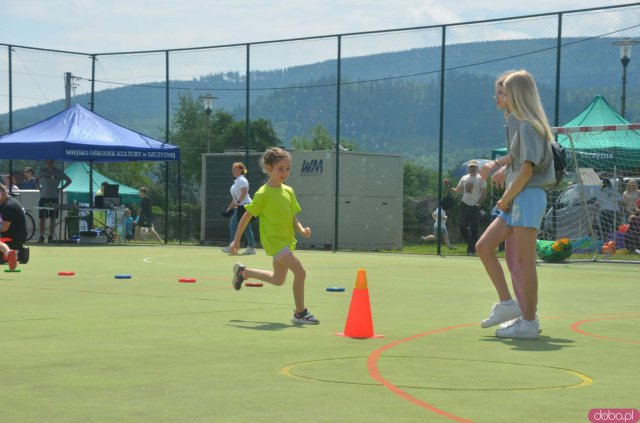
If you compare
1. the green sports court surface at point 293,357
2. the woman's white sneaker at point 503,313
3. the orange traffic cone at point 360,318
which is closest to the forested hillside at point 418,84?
the green sports court surface at point 293,357

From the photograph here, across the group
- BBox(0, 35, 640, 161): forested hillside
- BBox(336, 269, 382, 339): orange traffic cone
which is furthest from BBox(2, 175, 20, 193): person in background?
BBox(336, 269, 382, 339): orange traffic cone

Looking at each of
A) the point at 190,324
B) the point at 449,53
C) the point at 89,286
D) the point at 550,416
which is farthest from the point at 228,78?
the point at 550,416

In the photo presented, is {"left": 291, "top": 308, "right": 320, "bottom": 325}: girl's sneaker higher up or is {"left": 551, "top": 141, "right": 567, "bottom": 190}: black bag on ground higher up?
{"left": 551, "top": 141, "right": 567, "bottom": 190}: black bag on ground

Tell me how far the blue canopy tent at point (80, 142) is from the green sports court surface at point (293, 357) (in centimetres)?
1255

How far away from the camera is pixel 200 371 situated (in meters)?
6.66

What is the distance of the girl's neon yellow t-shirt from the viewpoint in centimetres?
981

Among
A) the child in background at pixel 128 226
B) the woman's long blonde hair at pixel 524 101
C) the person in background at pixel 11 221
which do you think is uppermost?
the woman's long blonde hair at pixel 524 101

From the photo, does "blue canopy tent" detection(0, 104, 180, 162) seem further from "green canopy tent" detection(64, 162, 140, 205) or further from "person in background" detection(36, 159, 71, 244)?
"green canopy tent" detection(64, 162, 140, 205)

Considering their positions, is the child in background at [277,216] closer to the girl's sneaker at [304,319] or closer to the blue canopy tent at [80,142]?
the girl's sneaker at [304,319]

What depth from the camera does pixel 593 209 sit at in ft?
75.0

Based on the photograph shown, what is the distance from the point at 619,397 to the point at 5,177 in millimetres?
25366

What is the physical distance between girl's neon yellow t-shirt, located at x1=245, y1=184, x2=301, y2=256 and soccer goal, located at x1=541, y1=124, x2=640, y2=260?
1283 centimetres

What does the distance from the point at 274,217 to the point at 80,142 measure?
694 inches

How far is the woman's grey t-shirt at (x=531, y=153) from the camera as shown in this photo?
8.52 meters
